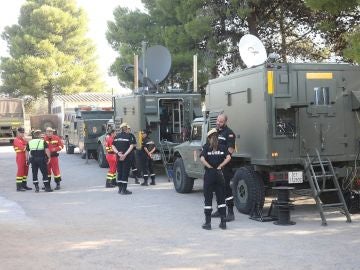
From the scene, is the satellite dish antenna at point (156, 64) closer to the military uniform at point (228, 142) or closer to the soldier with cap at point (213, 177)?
the military uniform at point (228, 142)

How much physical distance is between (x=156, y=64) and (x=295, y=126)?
8.77 meters

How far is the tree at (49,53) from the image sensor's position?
4741 cm

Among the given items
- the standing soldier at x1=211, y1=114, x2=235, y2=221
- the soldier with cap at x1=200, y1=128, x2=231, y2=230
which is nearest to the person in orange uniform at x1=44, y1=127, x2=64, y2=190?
the standing soldier at x1=211, y1=114, x2=235, y2=221

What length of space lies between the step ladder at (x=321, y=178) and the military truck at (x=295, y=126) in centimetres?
2

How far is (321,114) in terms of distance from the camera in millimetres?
8977

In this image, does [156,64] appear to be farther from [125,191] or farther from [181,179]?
[125,191]

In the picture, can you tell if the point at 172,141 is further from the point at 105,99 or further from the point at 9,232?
the point at 105,99

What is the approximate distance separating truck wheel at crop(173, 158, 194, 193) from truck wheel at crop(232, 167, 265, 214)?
2446 mm

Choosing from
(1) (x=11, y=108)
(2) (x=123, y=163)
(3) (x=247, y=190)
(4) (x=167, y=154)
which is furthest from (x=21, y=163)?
(1) (x=11, y=108)

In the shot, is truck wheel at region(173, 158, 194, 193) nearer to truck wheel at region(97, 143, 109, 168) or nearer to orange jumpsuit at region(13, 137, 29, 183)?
orange jumpsuit at region(13, 137, 29, 183)

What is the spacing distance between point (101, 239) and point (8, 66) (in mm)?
43318

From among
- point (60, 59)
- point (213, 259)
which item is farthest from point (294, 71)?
point (60, 59)

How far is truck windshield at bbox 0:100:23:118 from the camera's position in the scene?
3225cm

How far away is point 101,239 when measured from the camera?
294 inches
